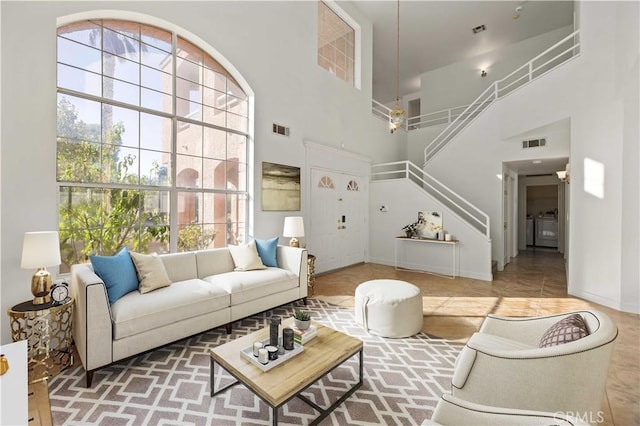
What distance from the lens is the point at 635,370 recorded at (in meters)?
2.52

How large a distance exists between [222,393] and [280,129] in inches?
164

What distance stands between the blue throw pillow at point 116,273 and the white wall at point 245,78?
0.75 meters

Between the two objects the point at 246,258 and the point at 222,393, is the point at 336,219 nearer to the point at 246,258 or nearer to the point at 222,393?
the point at 246,258

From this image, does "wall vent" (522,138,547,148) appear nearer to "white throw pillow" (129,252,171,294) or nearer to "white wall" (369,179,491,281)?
"white wall" (369,179,491,281)

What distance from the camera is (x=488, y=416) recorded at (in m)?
1.15

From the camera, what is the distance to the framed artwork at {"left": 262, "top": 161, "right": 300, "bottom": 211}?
4906 mm

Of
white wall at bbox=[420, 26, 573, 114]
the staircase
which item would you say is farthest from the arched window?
white wall at bbox=[420, 26, 573, 114]

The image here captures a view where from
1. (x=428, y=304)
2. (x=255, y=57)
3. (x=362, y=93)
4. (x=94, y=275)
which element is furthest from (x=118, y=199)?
(x=362, y=93)

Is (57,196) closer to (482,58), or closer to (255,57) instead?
(255,57)

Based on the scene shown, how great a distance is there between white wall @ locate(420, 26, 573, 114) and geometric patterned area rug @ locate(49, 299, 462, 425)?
8837 millimetres

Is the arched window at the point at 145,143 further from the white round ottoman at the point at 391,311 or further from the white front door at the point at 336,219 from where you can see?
the white round ottoman at the point at 391,311

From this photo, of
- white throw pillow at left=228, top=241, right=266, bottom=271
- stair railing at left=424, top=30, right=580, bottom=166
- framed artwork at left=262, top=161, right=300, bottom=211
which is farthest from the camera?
stair railing at left=424, top=30, right=580, bottom=166

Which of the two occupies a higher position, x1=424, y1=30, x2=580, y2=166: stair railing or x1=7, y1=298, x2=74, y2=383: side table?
x1=424, y1=30, x2=580, y2=166: stair railing

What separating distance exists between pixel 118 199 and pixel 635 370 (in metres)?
5.60
